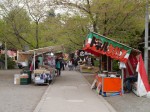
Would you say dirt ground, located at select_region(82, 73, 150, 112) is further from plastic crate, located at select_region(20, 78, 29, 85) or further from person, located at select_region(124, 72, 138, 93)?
plastic crate, located at select_region(20, 78, 29, 85)

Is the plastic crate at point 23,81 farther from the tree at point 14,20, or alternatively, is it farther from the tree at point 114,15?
the tree at point 14,20

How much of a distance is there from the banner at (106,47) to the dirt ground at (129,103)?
1900 millimetres

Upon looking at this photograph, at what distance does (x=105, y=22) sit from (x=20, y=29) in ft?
37.5

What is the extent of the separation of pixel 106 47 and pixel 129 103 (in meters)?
3.43

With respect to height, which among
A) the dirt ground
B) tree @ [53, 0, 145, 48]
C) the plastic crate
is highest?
tree @ [53, 0, 145, 48]

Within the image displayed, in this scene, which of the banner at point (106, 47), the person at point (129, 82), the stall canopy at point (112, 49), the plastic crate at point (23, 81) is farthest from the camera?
the plastic crate at point (23, 81)

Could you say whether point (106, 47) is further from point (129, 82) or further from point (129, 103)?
point (129, 103)

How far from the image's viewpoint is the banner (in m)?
14.7

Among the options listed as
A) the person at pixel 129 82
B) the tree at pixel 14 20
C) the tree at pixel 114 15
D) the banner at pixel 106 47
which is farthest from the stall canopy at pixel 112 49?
the tree at pixel 14 20

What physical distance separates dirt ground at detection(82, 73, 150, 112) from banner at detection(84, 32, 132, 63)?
1900 millimetres

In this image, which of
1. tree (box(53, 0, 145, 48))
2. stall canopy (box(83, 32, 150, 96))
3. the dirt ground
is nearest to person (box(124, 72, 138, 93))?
the dirt ground

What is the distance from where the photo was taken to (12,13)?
27.7 metres

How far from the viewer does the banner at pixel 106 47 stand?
14656 millimetres

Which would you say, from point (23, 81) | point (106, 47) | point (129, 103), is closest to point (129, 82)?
point (106, 47)
